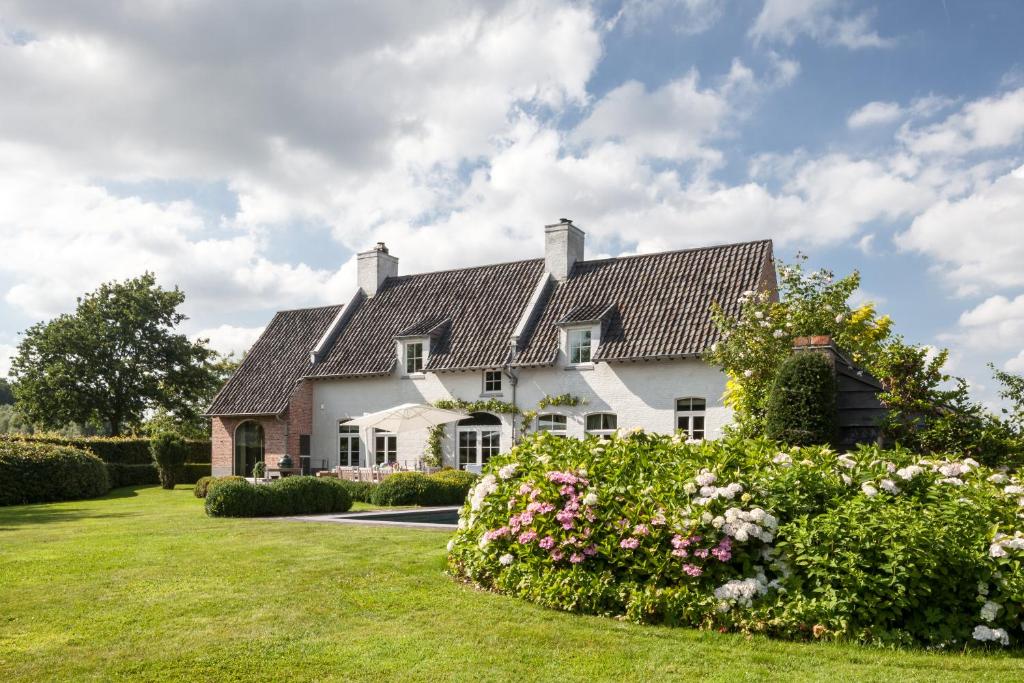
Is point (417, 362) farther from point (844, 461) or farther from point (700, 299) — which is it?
point (844, 461)

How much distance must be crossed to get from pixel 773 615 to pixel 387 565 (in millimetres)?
4571

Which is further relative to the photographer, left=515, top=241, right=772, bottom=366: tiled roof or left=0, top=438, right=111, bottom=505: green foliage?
left=515, top=241, right=772, bottom=366: tiled roof

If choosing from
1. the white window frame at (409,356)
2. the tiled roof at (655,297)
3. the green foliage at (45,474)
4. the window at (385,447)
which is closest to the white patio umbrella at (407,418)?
the tiled roof at (655,297)

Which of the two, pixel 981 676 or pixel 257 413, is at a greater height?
pixel 257 413

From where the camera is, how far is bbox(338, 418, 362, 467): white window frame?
31.8 m

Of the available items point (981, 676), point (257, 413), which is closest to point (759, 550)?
point (981, 676)

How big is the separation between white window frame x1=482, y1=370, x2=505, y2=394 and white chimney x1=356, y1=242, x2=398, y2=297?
8017 mm

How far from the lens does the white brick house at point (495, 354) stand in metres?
25.9

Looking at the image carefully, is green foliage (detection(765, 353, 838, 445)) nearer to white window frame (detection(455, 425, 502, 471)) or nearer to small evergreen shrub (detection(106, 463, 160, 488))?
white window frame (detection(455, 425, 502, 471))

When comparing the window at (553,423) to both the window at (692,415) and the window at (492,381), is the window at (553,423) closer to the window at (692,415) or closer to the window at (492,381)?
the window at (492,381)

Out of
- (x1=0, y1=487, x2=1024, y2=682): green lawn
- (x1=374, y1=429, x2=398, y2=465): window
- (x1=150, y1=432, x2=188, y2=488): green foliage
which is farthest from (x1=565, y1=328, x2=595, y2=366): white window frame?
(x1=0, y1=487, x2=1024, y2=682): green lawn

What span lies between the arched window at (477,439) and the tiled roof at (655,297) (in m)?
2.56

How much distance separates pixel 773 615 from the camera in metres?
A: 6.65

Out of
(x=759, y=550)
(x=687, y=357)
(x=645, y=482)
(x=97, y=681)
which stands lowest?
(x=97, y=681)
